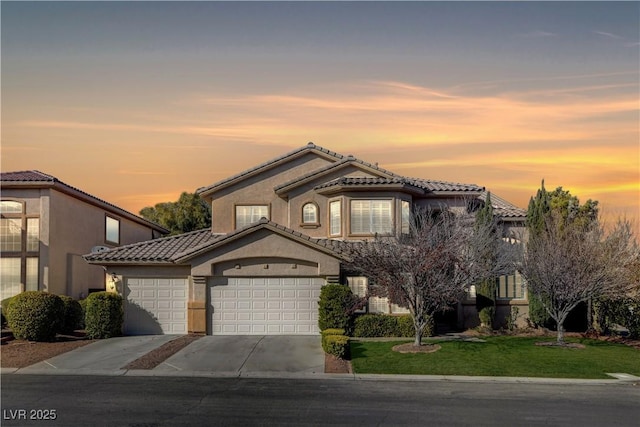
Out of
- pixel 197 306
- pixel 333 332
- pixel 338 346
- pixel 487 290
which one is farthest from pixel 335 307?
pixel 487 290

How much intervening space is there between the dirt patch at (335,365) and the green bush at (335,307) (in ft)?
12.2

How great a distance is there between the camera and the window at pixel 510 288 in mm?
30797

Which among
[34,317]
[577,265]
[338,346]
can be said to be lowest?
[338,346]

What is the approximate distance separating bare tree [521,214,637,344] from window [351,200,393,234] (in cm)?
628

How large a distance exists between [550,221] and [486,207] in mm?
2775

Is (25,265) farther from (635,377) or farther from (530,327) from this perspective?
(635,377)

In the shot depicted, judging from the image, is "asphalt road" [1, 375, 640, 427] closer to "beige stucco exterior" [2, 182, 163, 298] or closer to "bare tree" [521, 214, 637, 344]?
"bare tree" [521, 214, 637, 344]

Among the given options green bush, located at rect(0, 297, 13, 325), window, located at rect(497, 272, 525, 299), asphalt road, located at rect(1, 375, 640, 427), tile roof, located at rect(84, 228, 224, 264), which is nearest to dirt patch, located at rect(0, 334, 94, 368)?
green bush, located at rect(0, 297, 13, 325)

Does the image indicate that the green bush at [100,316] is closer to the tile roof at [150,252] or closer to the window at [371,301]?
the tile roof at [150,252]

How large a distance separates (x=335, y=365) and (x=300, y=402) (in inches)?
208

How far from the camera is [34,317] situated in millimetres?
24953

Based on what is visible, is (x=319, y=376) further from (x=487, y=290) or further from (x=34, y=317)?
(x=487, y=290)

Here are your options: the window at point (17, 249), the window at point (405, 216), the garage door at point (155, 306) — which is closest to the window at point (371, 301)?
the window at point (405, 216)

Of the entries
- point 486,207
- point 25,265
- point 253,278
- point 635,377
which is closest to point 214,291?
point 253,278
